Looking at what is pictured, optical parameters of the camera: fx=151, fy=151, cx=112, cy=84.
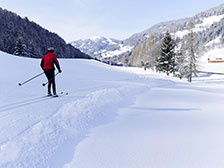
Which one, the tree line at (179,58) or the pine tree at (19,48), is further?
the pine tree at (19,48)

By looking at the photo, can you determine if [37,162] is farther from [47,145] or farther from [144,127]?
[144,127]

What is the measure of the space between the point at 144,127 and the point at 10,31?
70849 mm

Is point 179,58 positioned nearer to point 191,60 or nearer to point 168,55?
point 168,55

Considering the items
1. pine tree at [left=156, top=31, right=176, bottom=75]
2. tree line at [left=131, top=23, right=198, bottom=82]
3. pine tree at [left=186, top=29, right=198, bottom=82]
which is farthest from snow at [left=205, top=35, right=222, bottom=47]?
pine tree at [left=186, top=29, right=198, bottom=82]

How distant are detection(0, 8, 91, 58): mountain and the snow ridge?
48.0 m

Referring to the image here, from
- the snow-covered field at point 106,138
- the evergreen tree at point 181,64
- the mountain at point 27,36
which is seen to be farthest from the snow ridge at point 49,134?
the mountain at point 27,36

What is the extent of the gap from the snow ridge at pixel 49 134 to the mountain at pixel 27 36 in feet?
158

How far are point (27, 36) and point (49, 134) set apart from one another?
73.5 meters

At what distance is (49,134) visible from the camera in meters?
2.76

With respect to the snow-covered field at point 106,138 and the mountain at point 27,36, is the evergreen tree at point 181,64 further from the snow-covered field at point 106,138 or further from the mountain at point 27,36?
the mountain at point 27,36

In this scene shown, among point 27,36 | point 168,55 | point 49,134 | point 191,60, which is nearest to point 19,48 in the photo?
point 168,55

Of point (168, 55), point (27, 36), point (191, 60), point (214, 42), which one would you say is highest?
point (214, 42)

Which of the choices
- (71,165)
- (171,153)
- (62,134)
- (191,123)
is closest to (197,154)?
(171,153)

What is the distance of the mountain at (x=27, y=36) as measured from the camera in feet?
174
